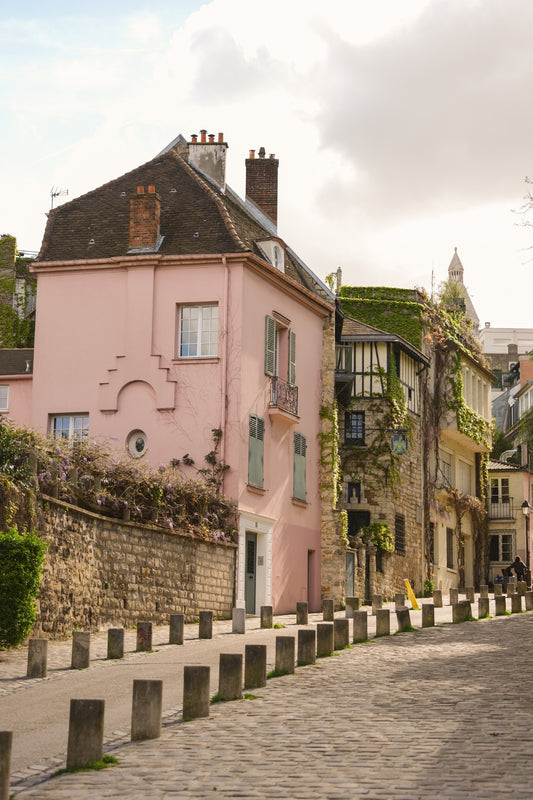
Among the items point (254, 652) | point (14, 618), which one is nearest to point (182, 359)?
point (14, 618)

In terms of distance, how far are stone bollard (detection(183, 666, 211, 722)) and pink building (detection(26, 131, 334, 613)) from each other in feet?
51.8

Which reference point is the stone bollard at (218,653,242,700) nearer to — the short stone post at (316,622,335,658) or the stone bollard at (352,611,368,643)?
the short stone post at (316,622,335,658)

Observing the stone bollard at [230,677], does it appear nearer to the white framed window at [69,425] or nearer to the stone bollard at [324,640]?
the stone bollard at [324,640]

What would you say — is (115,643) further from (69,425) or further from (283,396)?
(283,396)

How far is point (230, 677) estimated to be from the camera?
1210cm

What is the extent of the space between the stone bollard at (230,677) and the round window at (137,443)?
54.3 ft

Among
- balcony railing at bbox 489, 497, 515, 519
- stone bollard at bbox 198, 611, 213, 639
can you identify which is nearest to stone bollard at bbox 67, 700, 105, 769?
stone bollard at bbox 198, 611, 213, 639

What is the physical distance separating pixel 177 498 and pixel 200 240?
744 cm

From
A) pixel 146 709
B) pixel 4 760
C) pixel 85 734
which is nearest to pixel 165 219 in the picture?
pixel 146 709

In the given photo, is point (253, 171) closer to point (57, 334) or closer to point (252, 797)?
point (57, 334)

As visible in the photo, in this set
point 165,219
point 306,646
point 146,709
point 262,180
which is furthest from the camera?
point 262,180

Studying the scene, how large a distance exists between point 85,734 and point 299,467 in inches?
884

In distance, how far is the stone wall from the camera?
63.6 ft

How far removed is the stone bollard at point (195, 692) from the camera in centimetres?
1102
